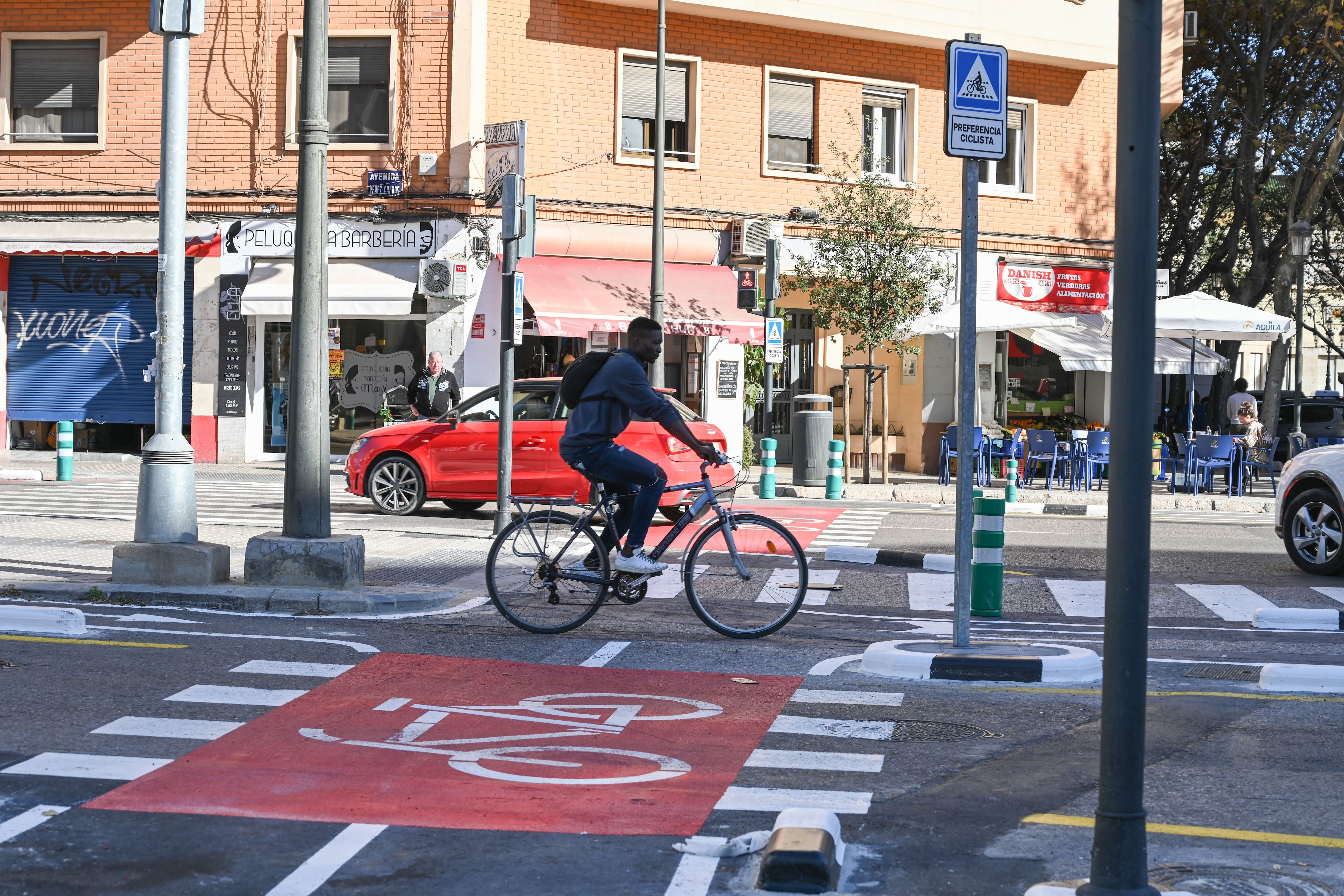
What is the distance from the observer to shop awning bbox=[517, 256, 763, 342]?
2380cm

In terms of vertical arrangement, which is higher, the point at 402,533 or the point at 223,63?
the point at 223,63

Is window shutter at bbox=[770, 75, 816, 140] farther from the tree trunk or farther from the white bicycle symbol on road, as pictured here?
the white bicycle symbol on road

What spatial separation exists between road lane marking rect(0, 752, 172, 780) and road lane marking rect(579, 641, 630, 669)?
2.70 metres

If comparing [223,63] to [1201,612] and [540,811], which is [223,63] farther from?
[540,811]

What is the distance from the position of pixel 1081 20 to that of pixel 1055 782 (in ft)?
80.5

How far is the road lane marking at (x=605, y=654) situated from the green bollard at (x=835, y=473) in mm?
11333

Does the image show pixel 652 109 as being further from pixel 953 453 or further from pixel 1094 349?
pixel 1094 349

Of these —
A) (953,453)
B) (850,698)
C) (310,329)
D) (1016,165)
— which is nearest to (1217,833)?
(850,698)

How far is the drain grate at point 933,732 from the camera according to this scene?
6344mm

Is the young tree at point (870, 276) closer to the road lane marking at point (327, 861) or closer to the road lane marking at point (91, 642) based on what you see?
the road lane marking at point (91, 642)

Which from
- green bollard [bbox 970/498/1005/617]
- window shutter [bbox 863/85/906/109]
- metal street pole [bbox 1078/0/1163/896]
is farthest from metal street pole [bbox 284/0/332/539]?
window shutter [bbox 863/85/906/109]

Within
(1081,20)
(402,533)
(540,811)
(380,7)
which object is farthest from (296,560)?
(1081,20)

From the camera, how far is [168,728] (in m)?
6.25

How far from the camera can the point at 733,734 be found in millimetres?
6367
